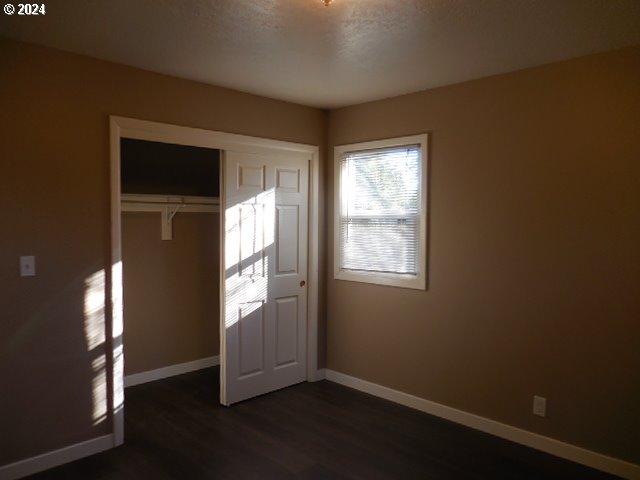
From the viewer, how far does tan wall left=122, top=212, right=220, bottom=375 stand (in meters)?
4.17

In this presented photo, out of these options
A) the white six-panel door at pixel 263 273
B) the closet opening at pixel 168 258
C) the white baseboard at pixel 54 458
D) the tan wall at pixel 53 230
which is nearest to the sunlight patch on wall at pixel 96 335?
the tan wall at pixel 53 230

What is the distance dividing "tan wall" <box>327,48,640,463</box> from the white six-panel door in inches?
31.8

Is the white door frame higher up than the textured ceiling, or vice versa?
the textured ceiling

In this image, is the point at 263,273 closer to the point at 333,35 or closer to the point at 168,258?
the point at 168,258

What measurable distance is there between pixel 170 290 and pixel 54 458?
71.3 inches

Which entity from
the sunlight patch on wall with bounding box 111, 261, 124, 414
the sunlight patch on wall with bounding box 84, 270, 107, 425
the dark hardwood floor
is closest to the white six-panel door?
the dark hardwood floor

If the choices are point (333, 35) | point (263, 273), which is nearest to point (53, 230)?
point (263, 273)

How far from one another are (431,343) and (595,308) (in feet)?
3.95

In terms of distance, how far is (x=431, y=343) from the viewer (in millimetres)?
3645

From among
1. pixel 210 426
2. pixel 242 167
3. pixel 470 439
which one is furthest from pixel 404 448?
pixel 242 167

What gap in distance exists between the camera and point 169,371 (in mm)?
4418

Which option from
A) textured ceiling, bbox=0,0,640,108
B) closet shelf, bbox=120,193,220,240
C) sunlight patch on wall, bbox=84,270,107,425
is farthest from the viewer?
closet shelf, bbox=120,193,220,240

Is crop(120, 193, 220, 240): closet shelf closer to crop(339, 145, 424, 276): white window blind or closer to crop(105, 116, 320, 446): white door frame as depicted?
crop(105, 116, 320, 446): white door frame

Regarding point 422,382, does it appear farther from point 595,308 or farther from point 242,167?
point 242,167
